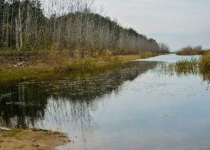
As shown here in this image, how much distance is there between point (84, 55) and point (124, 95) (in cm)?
2567

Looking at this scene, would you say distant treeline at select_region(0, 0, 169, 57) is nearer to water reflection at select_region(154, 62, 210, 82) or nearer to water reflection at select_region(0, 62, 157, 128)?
water reflection at select_region(154, 62, 210, 82)

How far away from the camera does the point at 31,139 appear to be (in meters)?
8.91

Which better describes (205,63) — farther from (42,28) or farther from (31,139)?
(42,28)

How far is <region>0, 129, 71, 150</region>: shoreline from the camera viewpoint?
323 inches

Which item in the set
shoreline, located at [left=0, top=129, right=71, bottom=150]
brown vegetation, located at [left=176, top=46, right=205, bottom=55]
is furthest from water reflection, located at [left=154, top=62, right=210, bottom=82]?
brown vegetation, located at [left=176, top=46, right=205, bottom=55]

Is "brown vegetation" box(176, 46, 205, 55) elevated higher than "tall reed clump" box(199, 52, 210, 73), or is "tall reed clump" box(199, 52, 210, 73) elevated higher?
"brown vegetation" box(176, 46, 205, 55)

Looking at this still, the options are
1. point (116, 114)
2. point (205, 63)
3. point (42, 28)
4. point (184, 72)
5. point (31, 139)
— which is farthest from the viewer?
point (42, 28)

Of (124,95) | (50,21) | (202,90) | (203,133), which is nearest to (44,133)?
(203,133)

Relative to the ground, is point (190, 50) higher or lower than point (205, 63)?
higher

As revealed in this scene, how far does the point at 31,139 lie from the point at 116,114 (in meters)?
4.36

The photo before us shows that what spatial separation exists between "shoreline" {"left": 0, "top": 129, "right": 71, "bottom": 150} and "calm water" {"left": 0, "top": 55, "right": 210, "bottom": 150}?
0.39 meters

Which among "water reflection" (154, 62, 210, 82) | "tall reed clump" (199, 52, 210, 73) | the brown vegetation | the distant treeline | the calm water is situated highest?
the distant treeline

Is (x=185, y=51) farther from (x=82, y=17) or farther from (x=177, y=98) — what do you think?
(x=177, y=98)

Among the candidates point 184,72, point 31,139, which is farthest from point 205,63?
point 31,139
